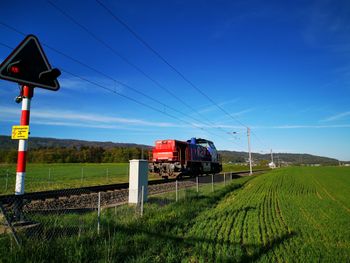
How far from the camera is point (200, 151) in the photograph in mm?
31094

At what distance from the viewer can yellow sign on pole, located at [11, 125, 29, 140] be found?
5596mm

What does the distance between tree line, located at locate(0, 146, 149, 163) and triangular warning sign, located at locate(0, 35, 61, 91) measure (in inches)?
2524

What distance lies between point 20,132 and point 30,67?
1.34m

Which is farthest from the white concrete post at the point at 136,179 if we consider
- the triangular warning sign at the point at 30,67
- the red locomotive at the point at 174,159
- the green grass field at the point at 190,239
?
the red locomotive at the point at 174,159

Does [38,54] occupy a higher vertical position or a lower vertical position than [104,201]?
higher

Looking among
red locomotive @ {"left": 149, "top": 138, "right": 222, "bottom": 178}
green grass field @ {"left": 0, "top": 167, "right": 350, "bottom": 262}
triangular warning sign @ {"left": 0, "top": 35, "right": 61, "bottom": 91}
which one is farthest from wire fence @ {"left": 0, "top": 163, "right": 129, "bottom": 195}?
triangular warning sign @ {"left": 0, "top": 35, "right": 61, "bottom": 91}

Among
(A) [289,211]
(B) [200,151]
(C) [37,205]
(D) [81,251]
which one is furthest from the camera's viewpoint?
(B) [200,151]

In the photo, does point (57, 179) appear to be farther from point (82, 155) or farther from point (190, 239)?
point (82, 155)

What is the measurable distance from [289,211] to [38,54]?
12.2 meters

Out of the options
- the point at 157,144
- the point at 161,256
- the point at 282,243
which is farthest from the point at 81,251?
the point at 157,144

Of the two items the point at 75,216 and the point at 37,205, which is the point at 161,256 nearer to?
the point at 75,216

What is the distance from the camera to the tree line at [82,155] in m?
74.4

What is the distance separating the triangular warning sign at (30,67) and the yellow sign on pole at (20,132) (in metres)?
0.92

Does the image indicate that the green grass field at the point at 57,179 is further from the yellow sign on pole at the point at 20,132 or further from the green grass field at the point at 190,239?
the yellow sign on pole at the point at 20,132
